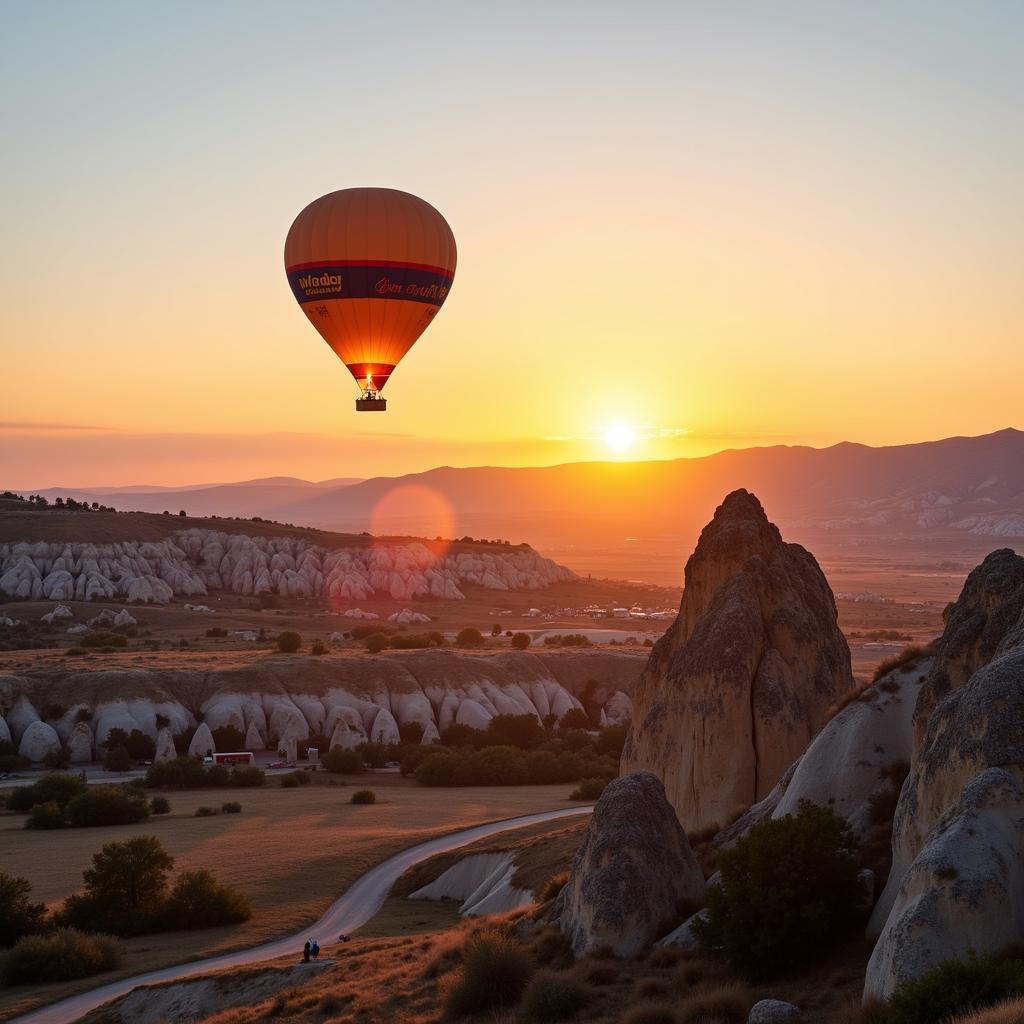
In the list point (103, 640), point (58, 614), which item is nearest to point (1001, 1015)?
point (103, 640)

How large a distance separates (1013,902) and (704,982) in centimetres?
596

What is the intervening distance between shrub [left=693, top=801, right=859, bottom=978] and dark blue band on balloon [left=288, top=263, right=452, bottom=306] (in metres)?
35.5

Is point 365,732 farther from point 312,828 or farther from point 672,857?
point 672,857

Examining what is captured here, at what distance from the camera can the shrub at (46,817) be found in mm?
57344

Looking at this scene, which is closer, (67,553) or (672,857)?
(672,857)

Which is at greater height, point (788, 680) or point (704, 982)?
point (788, 680)

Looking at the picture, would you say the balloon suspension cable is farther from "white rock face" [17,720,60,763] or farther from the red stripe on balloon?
"white rock face" [17,720,60,763]

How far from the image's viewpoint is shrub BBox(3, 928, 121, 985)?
3559cm

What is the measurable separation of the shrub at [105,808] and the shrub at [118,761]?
46.5 ft

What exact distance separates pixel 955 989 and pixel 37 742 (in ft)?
231

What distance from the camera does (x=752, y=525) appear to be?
3834cm

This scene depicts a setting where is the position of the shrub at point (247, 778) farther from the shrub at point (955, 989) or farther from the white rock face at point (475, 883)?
the shrub at point (955, 989)

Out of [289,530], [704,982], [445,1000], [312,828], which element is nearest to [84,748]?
[312,828]

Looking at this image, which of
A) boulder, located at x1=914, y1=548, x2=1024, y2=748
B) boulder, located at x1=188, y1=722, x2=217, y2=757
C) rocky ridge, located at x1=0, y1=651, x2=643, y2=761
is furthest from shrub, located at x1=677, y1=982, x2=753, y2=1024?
boulder, located at x1=188, y1=722, x2=217, y2=757
